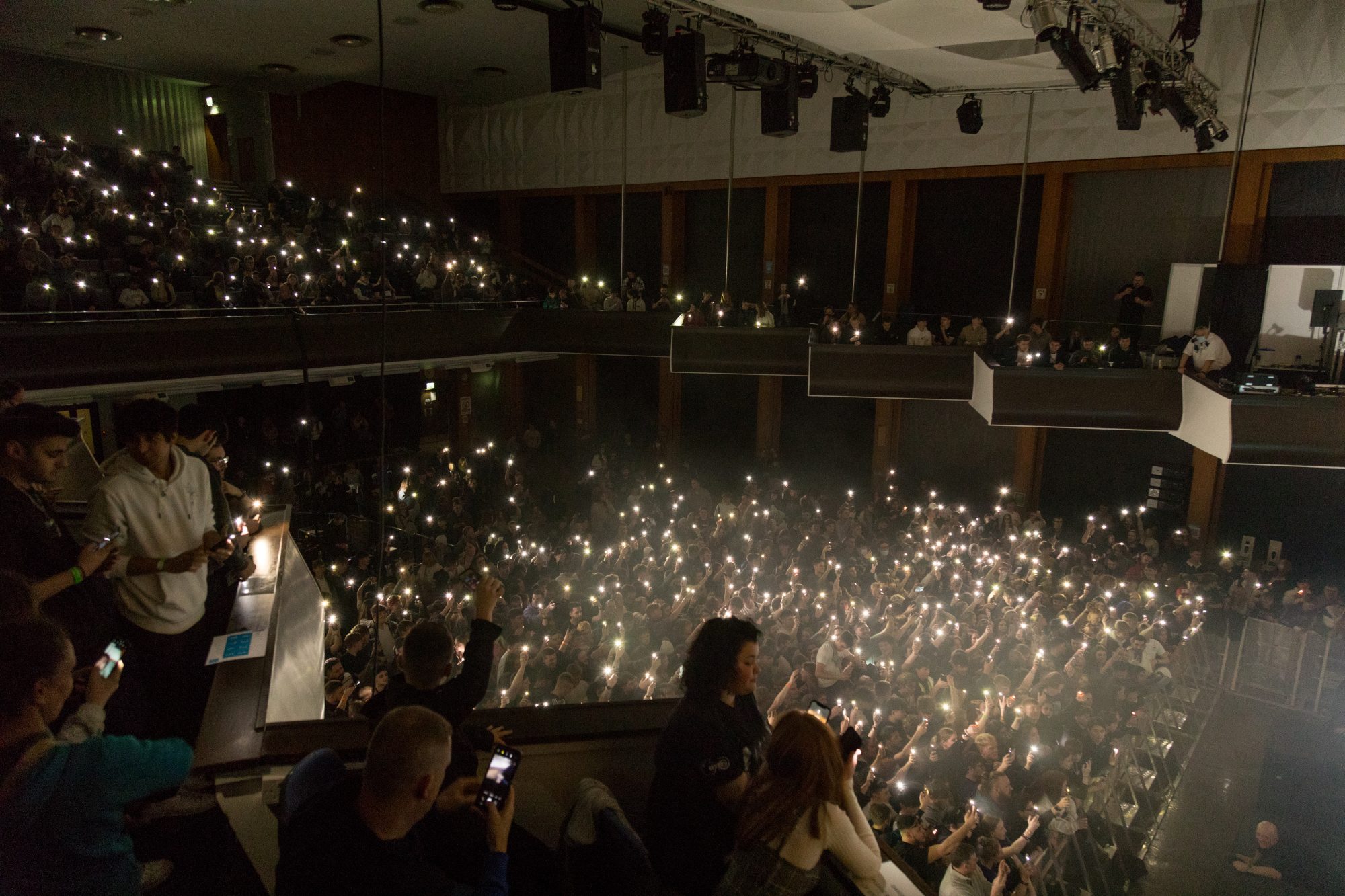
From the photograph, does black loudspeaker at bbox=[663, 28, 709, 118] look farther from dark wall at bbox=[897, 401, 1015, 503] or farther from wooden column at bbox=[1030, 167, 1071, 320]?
dark wall at bbox=[897, 401, 1015, 503]

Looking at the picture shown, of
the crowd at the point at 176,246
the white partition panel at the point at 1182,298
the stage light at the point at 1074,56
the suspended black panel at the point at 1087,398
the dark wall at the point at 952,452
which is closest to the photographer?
the stage light at the point at 1074,56

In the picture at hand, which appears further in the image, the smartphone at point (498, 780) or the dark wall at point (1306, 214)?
the dark wall at point (1306, 214)

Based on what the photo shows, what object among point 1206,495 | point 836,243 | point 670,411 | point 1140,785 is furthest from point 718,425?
point 1140,785

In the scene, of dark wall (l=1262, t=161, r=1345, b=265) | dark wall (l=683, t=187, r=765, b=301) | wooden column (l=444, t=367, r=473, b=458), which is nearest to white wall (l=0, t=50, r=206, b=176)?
wooden column (l=444, t=367, r=473, b=458)

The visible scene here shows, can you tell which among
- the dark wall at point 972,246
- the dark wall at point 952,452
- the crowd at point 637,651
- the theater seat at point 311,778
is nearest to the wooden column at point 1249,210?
the dark wall at point 972,246

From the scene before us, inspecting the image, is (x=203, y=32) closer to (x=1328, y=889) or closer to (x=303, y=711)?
(x=303, y=711)

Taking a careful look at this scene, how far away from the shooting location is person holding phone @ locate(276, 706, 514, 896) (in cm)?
143

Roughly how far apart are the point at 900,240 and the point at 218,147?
1183 cm

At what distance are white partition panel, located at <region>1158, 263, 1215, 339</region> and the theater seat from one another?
399 inches

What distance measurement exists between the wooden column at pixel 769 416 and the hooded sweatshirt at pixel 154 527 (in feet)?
35.9

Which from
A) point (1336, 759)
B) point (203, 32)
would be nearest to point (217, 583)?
point (1336, 759)

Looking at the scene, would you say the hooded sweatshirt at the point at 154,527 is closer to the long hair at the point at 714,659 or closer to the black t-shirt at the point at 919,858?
the long hair at the point at 714,659

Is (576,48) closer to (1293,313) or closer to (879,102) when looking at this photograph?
(879,102)

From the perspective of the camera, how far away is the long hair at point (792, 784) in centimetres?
183
